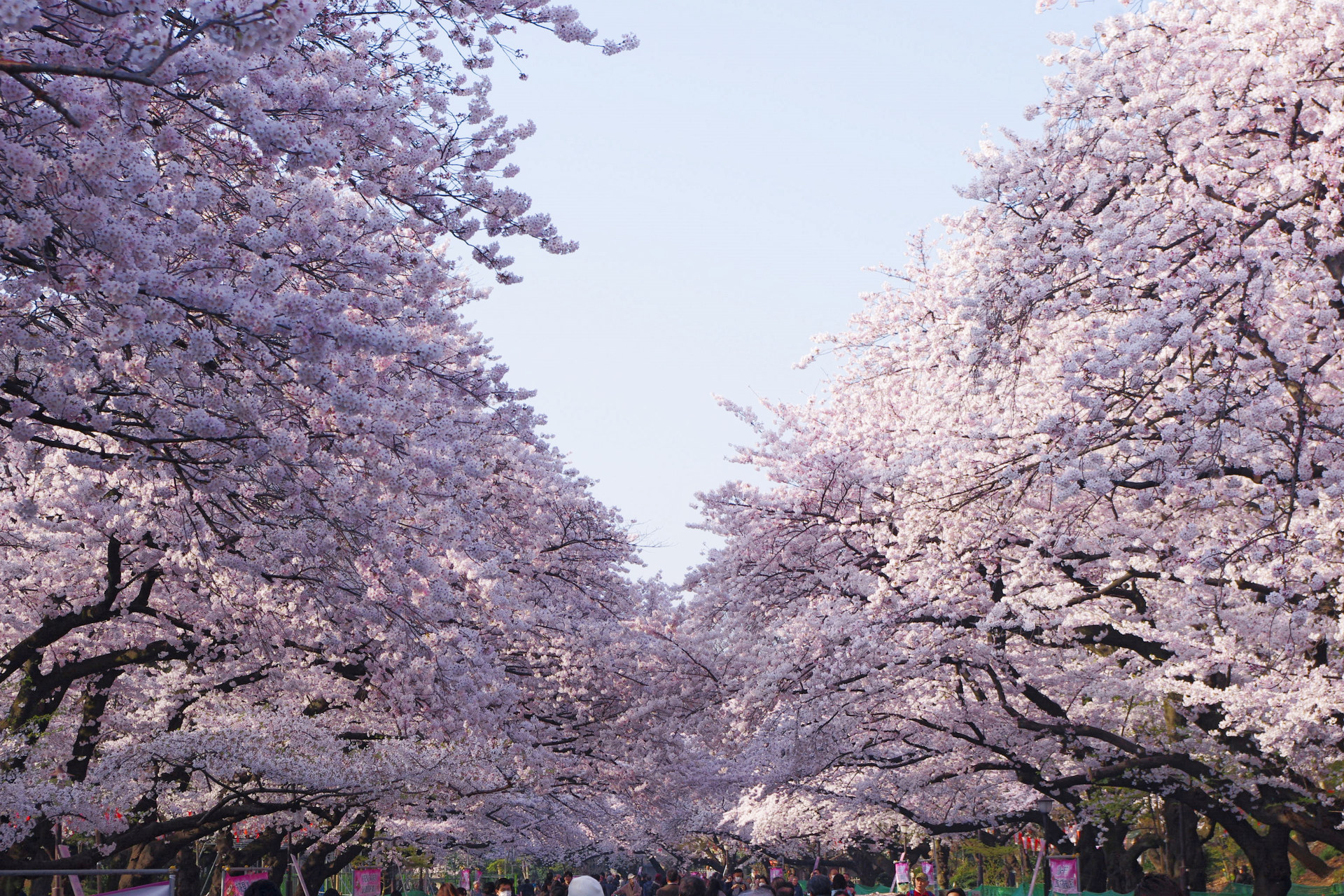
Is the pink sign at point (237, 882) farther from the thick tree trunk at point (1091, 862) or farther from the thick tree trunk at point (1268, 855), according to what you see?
the thick tree trunk at point (1091, 862)

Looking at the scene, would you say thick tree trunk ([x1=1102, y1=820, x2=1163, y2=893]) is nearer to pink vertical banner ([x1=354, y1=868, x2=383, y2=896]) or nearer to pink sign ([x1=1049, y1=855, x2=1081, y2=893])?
pink sign ([x1=1049, y1=855, x2=1081, y2=893])

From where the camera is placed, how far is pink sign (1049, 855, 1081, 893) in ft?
55.3

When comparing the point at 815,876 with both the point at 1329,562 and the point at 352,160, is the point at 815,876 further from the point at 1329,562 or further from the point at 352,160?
the point at 352,160

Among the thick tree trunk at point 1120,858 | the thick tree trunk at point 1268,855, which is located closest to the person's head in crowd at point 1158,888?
the thick tree trunk at point 1268,855

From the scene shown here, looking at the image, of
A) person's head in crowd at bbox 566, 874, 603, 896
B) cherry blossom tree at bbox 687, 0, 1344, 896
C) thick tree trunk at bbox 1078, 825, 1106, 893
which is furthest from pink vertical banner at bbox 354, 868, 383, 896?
person's head in crowd at bbox 566, 874, 603, 896

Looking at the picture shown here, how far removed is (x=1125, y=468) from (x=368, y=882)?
65.5 feet

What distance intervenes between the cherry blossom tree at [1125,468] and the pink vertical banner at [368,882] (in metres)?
9.68

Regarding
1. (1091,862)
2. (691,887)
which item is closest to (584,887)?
(691,887)

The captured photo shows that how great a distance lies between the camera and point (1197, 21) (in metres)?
11.8

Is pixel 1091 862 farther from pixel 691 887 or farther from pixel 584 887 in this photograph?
pixel 584 887

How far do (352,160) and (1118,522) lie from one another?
433 inches

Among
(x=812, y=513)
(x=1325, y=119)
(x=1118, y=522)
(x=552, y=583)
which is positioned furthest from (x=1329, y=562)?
(x=552, y=583)

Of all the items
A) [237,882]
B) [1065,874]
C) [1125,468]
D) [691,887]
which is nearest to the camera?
[691,887]

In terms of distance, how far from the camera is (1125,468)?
10828mm
